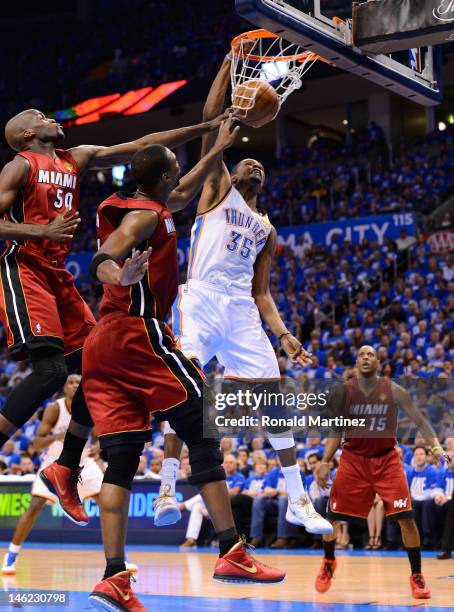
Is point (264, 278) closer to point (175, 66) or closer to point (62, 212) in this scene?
point (62, 212)

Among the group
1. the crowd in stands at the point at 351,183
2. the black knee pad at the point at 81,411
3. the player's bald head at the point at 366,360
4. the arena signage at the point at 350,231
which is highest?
the crowd in stands at the point at 351,183

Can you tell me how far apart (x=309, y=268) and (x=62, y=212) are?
17.2 meters

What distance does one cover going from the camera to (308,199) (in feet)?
84.9

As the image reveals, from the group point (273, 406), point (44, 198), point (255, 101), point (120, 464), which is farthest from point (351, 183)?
point (120, 464)

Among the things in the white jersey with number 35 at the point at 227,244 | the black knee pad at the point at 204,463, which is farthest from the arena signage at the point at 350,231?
the black knee pad at the point at 204,463

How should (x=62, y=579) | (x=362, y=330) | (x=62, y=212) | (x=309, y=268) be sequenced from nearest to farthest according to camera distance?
(x=62, y=212), (x=62, y=579), (x=362, y=330), (x=309, y=268)

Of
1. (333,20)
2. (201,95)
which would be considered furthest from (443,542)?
(201,95)

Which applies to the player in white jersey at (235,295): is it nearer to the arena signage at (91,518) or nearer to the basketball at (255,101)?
the basketball at (255,101)

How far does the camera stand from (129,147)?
6.15 m

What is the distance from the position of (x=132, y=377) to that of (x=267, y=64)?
341cm

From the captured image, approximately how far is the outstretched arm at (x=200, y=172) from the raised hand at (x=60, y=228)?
1.90 feet

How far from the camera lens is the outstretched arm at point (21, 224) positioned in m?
5.52

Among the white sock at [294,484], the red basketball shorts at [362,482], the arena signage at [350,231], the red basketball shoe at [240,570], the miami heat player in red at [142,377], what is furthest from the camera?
the arena signage at [350,231]

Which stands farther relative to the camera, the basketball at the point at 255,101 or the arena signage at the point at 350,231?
the arena signage at the point at 350,231
